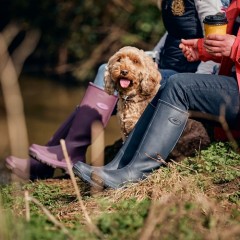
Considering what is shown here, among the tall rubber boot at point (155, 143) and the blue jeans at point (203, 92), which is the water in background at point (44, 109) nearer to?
the tall rubber boot at point (155, 143)

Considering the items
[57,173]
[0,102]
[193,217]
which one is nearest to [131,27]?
[0,102]

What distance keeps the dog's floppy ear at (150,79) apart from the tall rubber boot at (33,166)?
72 centimetres

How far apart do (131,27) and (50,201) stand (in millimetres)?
7424

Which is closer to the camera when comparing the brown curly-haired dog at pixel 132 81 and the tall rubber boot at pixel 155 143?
the tall rubber boot at pixel 155 143

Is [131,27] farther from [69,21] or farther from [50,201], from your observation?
[50,201]

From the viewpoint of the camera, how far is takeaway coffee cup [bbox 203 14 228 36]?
4.33 metres

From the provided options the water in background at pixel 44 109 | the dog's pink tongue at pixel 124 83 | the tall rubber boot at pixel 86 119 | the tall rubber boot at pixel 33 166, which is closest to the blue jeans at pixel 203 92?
the dog's pink tongue at pixel 124 83

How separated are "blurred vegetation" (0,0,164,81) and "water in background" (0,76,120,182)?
0.65 meters

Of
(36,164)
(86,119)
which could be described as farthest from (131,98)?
(36,164)

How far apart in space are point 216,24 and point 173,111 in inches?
21.6

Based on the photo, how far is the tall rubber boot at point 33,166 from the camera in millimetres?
5785

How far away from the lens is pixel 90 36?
12195mm

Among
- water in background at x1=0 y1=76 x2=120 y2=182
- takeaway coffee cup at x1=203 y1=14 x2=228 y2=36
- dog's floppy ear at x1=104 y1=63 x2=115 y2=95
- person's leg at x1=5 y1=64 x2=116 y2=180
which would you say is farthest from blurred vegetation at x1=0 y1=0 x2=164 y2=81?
takeaway coffee cup at x1=203 y1=14 x2=228 y2=36

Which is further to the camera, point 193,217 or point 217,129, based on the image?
point 217,129
